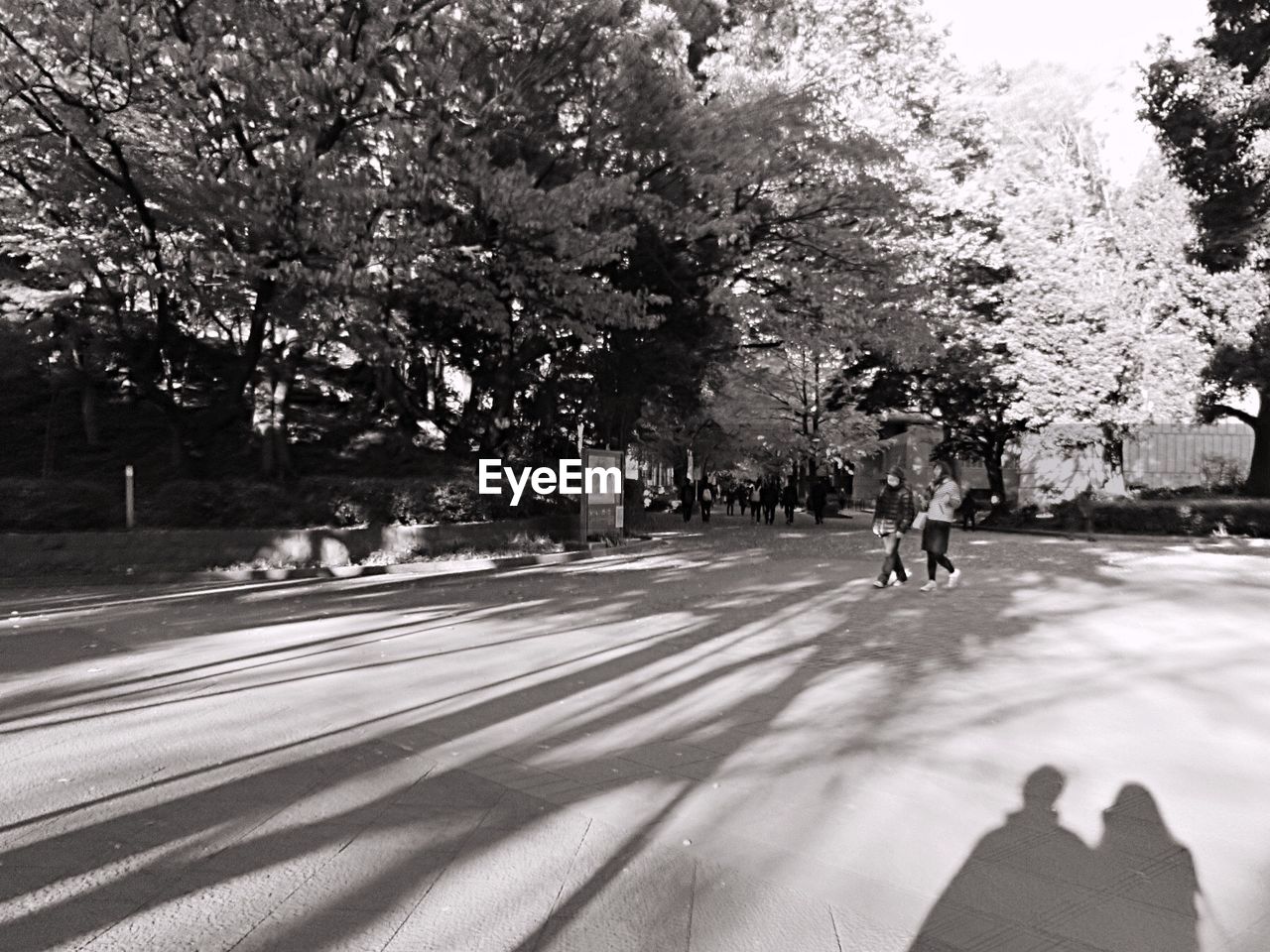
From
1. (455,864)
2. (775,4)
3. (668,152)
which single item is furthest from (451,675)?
(775,4)

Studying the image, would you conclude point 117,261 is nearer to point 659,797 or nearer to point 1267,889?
point 659,797

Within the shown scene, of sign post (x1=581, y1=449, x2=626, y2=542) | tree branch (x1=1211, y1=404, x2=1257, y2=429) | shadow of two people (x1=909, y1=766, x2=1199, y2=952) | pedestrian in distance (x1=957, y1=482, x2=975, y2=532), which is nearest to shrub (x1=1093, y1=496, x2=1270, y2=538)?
tree branch (x1=1211, y1=404, x2=1257, y2=429)

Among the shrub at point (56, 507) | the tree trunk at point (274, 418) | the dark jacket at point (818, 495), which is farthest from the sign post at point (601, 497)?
the dark jacket at point (818, 495)

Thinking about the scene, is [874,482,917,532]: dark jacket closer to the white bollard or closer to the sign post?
the sign post

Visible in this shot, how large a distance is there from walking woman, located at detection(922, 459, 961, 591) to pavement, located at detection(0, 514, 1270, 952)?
10.5 feet

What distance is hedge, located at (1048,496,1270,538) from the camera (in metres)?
27.9

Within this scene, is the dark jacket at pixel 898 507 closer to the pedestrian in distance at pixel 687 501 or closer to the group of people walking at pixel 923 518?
the group of people walking at pixel 923 518

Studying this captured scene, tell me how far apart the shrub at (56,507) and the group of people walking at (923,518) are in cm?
1342

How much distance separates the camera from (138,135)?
17.5 meters

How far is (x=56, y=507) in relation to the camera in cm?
1853

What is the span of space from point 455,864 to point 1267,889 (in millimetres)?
3228

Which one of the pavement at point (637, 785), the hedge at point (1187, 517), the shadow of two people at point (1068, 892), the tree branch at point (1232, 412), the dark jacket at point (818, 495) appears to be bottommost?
the shadow of two people at point (1068, 892)

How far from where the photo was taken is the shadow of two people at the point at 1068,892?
3.67m

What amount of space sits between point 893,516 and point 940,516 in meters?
0.67
